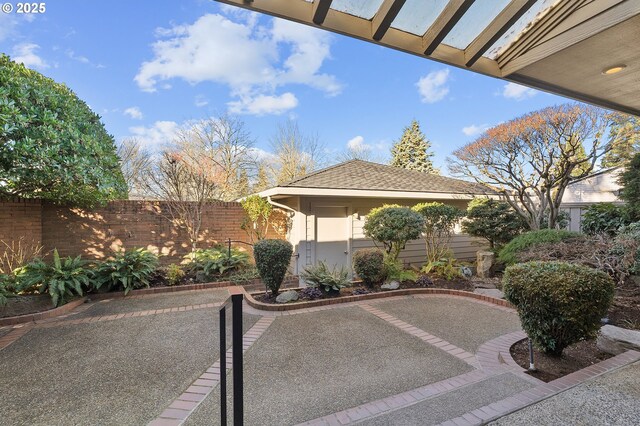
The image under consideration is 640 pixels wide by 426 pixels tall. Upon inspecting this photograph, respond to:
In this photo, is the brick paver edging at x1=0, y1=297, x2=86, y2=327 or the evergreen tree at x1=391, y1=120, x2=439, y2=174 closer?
the brick paver edging at x1=0, y1=297, x2=86, y2=327

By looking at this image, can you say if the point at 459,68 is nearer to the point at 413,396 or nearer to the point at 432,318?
the point at 413,396

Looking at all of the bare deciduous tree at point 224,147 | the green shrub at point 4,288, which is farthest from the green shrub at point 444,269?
the bare deciduous tree at point 224,147

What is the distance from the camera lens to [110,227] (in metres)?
8.21

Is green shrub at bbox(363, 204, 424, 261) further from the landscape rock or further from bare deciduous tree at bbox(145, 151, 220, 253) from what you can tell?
bare deciduous tree at bbox(145, 151, 220, 253)

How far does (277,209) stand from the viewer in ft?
31.2

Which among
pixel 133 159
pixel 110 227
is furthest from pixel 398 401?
pixel 133 159

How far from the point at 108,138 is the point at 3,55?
7.67 feet

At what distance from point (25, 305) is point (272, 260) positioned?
14.5 ft

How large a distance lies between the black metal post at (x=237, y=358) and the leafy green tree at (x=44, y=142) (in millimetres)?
5055

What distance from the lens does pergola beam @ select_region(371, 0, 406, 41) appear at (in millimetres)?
2486

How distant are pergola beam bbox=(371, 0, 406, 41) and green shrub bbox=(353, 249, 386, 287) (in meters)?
4.96

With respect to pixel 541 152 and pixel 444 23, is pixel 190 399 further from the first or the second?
pixel 541 152

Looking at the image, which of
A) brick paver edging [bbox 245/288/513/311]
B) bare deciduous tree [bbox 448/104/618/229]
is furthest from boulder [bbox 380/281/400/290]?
bare deciduous tree [bbox 448/104/618/229]

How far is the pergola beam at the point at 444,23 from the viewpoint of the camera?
256cm
